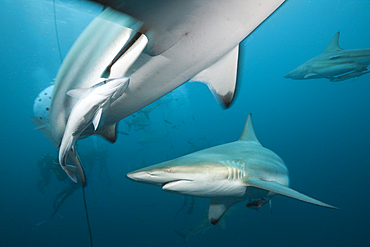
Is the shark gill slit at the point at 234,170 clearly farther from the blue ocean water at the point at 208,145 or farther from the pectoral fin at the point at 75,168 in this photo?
the pectoral fin at the point at 75,168

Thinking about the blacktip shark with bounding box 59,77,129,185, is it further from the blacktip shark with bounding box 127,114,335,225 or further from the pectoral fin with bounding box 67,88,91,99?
the blacktip shark with bounding box 127,114,335,225

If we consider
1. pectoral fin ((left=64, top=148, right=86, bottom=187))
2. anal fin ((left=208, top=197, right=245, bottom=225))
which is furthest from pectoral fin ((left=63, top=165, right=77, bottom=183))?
anal fin ((left=208, top=197, right=245, bottom=225))

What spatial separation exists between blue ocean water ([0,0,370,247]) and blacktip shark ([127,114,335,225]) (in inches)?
30.2

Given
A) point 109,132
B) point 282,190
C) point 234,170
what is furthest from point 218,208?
point 109,132

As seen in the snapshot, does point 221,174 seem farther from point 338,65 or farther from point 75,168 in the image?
point 338,65

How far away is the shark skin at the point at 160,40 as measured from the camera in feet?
2.48

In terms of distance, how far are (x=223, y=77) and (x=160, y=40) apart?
2.68 ft

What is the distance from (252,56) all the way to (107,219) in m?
31.8

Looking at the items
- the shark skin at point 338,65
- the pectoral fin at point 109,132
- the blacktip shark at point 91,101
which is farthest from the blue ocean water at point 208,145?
the shark skin at point 338,65

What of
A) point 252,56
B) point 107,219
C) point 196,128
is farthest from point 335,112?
point 107,219

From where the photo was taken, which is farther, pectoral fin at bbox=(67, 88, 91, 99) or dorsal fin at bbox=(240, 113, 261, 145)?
dorsal fin at bbox=(240, 113, 261, 145)

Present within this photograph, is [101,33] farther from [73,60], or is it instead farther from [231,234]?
[231,234]

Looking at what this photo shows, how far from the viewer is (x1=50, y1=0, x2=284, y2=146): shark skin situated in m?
0.76

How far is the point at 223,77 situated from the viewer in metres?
1.50
